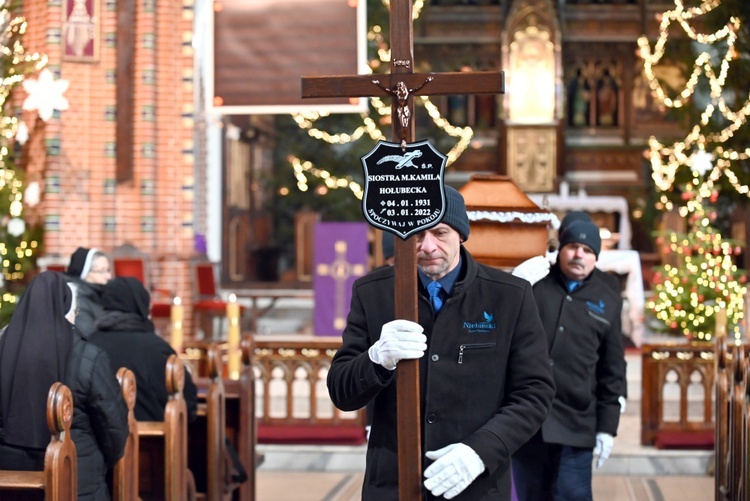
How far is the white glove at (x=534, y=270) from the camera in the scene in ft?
15.8

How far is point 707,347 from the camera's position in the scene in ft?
28.2

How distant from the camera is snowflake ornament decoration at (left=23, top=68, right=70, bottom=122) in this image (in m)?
11.3

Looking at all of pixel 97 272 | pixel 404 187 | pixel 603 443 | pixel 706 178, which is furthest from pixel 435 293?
pixel 706 178

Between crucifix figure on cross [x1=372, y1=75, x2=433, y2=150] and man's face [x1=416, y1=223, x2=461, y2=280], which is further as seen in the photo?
man's face [x1=416, y1=223, x2=461, y2=280]

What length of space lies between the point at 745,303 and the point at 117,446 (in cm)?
1016

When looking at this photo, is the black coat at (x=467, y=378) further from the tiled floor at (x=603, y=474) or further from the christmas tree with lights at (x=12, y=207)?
the christmas tree with lights at (x=12, y=207)

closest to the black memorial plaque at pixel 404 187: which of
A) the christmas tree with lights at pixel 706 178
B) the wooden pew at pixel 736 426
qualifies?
the wooden pew at pixel 736 426

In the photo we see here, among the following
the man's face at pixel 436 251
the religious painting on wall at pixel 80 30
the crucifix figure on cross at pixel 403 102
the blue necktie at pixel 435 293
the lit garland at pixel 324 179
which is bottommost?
the blue necktie at pixel 435 293

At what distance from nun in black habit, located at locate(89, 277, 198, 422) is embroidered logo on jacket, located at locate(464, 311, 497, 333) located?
2890mm

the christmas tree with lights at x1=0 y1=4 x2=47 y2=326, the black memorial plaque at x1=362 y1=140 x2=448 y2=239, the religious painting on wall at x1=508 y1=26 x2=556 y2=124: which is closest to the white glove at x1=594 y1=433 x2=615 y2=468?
the black memorial plaque at x1=362 y1=140 x2=448 y2=239

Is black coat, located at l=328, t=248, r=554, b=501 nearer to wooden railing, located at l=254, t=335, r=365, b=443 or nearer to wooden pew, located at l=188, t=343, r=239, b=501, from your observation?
wooden pew, located at l=188, t=343, r=239, b=501

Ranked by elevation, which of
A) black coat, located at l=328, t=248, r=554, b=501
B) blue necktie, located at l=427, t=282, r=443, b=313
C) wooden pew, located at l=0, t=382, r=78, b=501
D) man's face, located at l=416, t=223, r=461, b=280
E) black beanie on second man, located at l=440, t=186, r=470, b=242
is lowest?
wooden pew, located at l=0, t=382, r=78, b=501

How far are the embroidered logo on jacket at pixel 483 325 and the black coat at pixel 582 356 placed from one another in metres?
1.65

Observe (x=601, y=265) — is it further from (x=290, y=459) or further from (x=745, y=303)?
(x=290, y=459)
